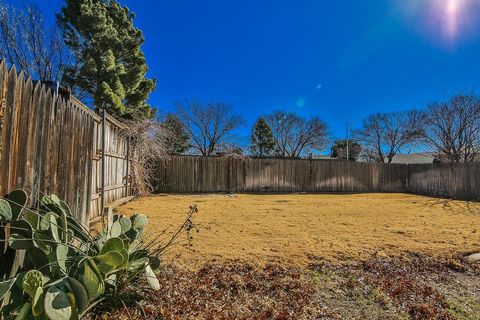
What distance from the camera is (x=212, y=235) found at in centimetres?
448

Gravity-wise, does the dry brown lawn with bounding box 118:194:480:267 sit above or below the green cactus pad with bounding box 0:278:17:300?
below

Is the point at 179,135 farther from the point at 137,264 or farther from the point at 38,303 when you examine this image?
the point at 38,303

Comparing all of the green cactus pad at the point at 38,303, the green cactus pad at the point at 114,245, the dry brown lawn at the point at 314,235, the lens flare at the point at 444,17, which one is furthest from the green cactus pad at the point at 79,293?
the lens flare at the point at 444,17

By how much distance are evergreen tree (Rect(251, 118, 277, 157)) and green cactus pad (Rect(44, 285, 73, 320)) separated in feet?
90.3

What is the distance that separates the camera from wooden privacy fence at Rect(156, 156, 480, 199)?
1210cm

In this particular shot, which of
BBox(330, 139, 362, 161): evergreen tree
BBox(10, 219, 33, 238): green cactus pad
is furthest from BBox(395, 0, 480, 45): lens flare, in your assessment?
BBox(330, 139, 362, 161): evergreen tree

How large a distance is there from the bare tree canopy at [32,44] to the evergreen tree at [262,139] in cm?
1757

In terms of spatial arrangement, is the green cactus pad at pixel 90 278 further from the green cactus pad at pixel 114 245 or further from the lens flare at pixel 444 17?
the lens flare at pixel 444 17

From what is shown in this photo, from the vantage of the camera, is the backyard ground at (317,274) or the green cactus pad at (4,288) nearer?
the green cactus pad at (4,288)

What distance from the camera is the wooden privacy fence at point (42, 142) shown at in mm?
1735

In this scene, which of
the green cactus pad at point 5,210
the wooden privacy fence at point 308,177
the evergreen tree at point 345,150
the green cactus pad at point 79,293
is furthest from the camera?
the evergreen tree at point 345,150

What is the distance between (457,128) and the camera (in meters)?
16.5

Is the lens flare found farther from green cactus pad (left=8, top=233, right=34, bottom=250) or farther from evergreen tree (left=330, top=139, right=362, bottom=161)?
evergreen tree (left=330, top=139, right=362, bottom=161)

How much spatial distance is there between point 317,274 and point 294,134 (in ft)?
90.9
